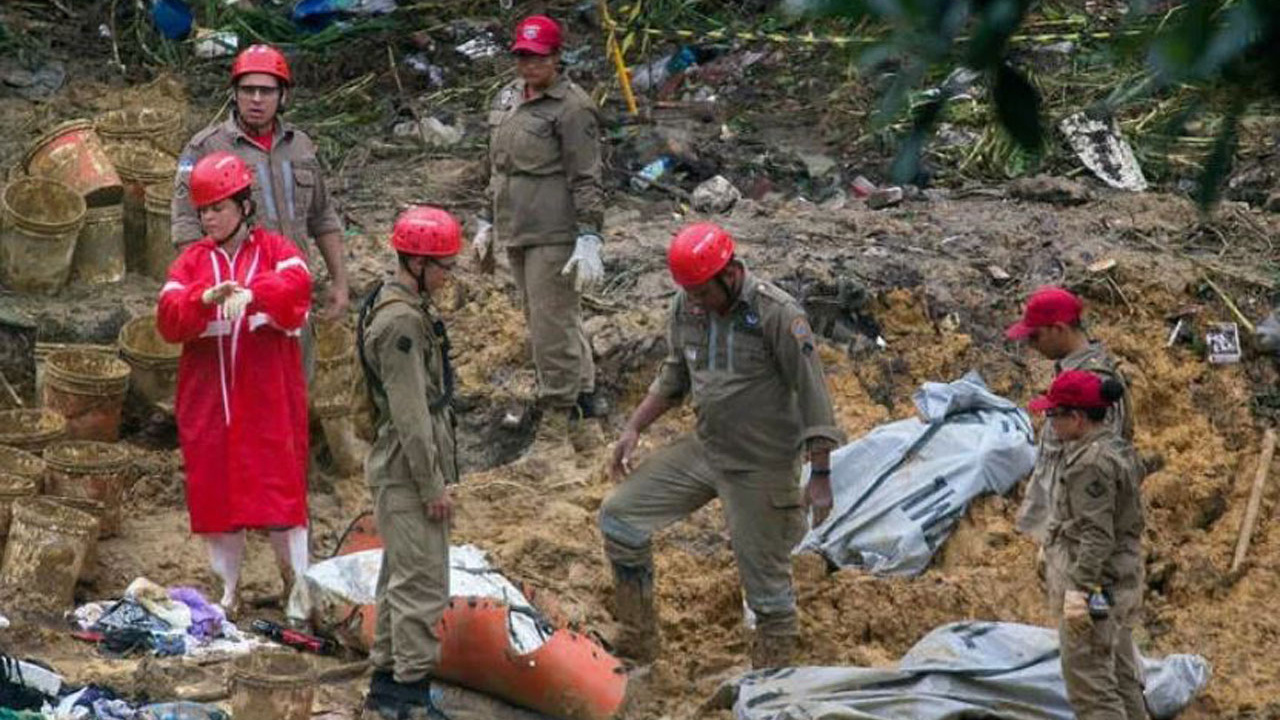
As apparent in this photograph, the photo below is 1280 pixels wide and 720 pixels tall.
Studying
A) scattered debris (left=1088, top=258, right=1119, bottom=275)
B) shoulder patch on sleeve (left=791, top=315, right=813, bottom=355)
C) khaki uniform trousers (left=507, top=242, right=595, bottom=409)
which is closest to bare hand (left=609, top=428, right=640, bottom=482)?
shoulder patch on sleeve (left=791, top=315, right=813, bottom=355)

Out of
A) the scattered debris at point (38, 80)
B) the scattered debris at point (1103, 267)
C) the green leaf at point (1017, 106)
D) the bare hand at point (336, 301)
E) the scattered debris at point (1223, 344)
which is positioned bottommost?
the scattered debris at point (1223, 344)

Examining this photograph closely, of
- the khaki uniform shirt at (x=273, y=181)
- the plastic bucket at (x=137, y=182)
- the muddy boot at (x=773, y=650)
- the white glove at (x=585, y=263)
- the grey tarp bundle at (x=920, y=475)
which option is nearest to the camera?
the muddy boot at (x=773, y=650)

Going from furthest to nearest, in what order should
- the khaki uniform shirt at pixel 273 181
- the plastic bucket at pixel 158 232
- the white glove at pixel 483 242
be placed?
the white glove at pixel 483 242
the plastic bucket at pixel 158 232
the khaki uniform shirt at pixel 273 181

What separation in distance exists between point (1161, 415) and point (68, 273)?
534cm

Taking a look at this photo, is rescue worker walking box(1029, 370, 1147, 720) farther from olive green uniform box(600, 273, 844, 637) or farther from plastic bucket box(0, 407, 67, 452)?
plastic bucket box(0, 407, 67, 452)

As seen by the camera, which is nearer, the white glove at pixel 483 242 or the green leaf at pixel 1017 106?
the green leaf at pixel 1017 106

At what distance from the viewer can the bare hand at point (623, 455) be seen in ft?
32.3

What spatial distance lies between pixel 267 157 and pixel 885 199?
4.83 m

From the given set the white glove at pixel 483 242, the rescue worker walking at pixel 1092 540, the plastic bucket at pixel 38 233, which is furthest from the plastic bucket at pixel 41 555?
the rescue worker walking at pixel 1092 540

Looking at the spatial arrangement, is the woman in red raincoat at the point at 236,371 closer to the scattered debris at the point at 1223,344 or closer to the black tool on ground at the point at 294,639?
the black tool on ground at the point at 294,639

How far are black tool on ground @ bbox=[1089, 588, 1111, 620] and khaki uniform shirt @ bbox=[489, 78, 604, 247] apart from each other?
11.2 feet

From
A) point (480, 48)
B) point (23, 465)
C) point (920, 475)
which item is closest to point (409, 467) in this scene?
point (23, 465)

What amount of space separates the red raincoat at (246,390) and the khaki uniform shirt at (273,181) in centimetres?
37

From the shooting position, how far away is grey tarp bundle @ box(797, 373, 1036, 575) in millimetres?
11273
